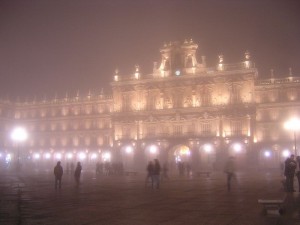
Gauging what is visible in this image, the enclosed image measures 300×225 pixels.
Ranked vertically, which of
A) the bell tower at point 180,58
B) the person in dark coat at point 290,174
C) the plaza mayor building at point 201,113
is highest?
the bell tower at point 180,58

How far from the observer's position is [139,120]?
72625 millimetres

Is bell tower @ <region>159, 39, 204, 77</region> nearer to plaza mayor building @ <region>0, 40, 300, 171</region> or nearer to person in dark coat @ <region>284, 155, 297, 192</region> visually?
plaza mayor building @ <region>0, 40, 300, 171</region>

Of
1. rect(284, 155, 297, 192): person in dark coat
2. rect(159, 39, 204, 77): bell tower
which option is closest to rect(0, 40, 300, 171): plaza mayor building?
rect(159, 39, 204, 77): bell tower

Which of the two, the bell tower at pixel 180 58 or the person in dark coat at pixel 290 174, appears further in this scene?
the bell tower at pixel 180 58

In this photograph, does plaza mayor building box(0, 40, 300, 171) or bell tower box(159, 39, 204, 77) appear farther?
bell tower box(159, 39, 204, 77)

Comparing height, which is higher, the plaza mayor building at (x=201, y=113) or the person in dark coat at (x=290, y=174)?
the plaza mayor building at (x=201, y=113)

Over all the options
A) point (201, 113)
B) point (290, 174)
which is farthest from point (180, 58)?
point (290, 174)

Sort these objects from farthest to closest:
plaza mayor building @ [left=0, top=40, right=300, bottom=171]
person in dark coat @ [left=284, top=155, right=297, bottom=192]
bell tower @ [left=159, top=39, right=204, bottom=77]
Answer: bell tower @ [left=159, top=39, right=204, bottom=77] → plaza mayor building @ [left=0, top=40, right=300, bottom=171] → person in dark coat @ [left=284, top=155, right=297, bottom=192]

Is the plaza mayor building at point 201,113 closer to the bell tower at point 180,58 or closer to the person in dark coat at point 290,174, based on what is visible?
the bell tower at point 180,58

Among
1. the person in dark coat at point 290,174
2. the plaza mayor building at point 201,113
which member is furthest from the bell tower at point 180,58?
the person in dark coat at point 290,174

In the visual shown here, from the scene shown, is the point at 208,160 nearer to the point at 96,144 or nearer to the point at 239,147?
the point at 239,147

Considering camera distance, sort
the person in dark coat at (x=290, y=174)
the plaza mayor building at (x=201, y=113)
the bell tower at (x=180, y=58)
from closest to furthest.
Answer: the person in dark coat at (x=290, y=174) < the plaza mayor building at (x=201, y=113) < the bell tower at (x=180, y=58)

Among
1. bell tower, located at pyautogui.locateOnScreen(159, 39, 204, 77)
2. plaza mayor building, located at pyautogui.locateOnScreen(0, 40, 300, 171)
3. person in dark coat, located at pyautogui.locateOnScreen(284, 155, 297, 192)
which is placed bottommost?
person in dark coat, located at pyautogui.locateOnScreen(284, 155, 297, 192)

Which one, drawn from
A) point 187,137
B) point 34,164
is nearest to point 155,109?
point 187,137
